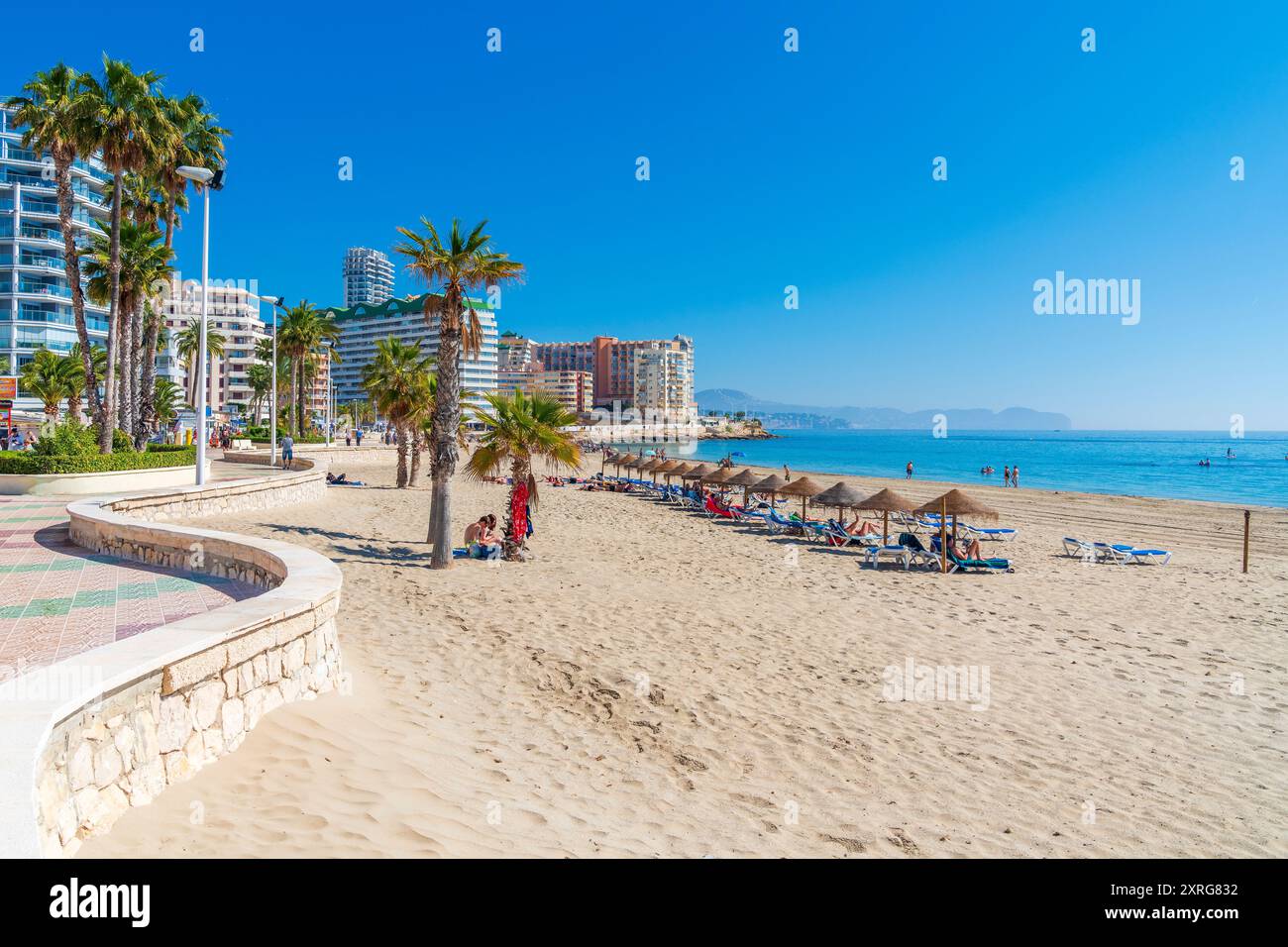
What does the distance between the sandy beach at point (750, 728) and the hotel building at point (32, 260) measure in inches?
2471

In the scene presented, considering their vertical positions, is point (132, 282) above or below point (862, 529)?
above

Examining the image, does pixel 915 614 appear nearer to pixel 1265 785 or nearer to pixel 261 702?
pixel 1265 785

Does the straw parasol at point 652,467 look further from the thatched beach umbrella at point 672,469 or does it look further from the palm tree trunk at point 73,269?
the palm tree trunk at point 73,269

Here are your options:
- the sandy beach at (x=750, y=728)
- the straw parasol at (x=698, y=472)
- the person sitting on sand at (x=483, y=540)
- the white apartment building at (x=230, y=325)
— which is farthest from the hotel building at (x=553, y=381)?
the sandy beach at (x=750, y=728)

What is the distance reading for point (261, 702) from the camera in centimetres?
499

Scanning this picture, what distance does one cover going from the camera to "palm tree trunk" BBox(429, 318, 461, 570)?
44.1ft

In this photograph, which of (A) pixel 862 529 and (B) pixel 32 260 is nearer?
(A) pixel 862 529

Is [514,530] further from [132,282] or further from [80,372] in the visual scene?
[80,372]

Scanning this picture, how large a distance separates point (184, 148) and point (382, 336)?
Answer: 14245 cm

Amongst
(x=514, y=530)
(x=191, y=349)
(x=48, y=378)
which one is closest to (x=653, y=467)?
(x=514, y=530)

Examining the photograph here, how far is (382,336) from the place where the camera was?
519ft
